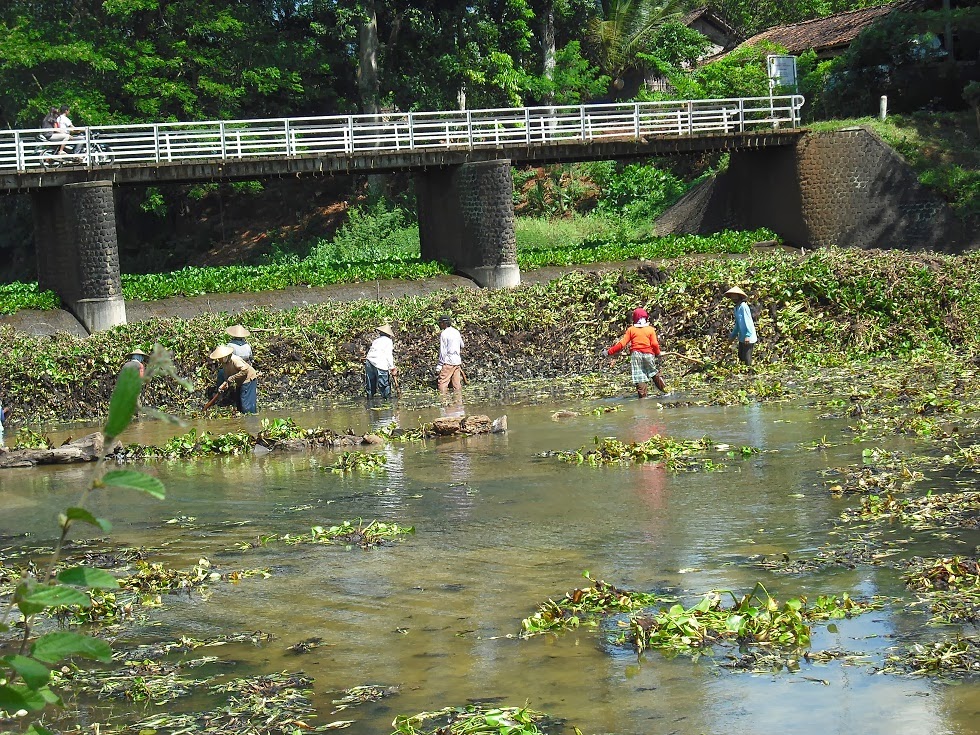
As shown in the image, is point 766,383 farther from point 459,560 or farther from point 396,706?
point 396,706

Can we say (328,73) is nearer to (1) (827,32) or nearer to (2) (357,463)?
(1) (827,32)

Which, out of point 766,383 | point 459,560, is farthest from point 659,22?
point 459,560

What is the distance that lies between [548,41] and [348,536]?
42631 millimetres

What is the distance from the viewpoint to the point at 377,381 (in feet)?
74.7

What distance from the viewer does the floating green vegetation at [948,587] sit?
291 inches

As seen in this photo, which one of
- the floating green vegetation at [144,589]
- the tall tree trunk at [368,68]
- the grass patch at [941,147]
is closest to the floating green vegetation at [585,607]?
the floating green vegetation at [144,589]

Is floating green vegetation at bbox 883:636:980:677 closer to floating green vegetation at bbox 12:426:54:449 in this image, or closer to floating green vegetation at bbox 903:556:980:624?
floating green vegetation at bbox 903:556:980:624

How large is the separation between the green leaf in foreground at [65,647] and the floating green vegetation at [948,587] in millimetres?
5569

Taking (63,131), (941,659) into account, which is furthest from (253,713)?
(63,131)

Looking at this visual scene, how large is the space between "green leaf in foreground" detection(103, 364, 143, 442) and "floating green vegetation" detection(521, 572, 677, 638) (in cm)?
515

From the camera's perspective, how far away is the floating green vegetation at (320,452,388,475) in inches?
586

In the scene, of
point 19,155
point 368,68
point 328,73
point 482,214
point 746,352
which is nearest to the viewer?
point 746,352

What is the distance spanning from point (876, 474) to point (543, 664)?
5744 millimetres

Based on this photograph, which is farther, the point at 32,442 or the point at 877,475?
the point at 32,442
